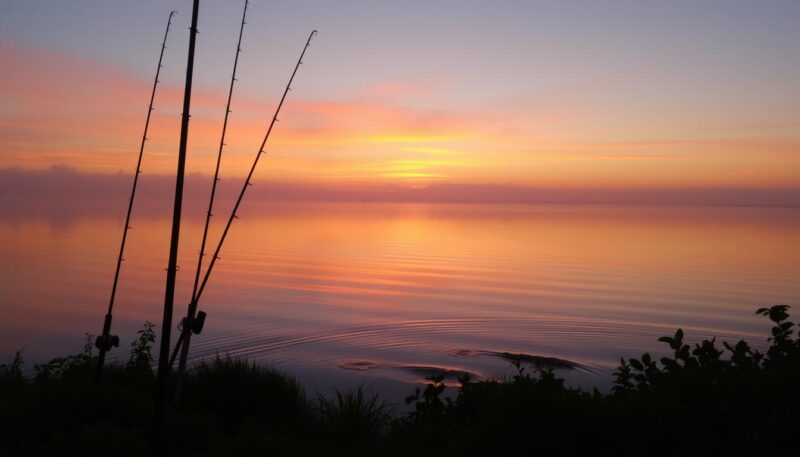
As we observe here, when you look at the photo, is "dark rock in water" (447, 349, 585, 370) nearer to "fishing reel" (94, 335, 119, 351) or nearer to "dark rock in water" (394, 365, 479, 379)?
"dark rock in water" (394, 365, 479, 379)

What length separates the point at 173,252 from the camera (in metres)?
6.30

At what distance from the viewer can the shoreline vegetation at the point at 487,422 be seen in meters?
5.97

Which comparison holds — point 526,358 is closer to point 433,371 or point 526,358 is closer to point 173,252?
point 433,371

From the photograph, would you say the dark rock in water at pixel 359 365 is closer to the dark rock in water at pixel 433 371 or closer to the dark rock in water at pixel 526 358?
the dark rock in water at pixel 433 371

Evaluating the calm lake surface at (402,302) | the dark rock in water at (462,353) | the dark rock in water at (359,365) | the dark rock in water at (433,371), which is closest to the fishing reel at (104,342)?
the calm lake surface at (402,302)

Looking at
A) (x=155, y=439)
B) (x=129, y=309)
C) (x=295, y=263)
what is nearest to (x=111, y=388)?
(x=155, y=439)

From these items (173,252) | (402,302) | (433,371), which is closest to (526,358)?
(433,371)

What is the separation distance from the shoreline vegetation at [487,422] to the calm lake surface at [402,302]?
4.48 m

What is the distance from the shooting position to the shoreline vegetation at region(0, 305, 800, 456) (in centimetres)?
597

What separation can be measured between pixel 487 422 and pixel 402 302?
1640 centimetres

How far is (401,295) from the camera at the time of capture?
79.6ft

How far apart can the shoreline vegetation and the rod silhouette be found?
0.35 metres

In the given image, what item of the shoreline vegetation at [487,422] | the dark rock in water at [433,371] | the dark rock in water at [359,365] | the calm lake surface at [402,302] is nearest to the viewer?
the shoreline vegetation at [487,422]

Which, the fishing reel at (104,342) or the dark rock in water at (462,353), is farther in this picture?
the dark rock in water at (462,353)
